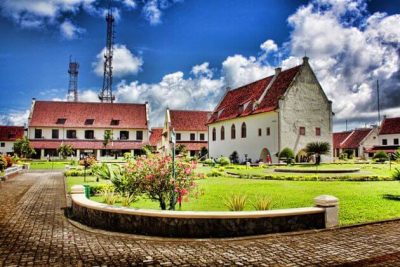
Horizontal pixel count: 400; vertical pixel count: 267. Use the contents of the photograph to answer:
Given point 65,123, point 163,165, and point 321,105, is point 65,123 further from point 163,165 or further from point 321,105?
point 163,165

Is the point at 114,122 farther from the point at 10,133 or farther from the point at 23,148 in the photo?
the point at 10,133

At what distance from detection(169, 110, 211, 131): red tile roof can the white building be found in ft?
63.2

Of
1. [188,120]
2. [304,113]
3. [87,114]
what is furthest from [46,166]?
[304,113]

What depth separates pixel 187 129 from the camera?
2650 inches

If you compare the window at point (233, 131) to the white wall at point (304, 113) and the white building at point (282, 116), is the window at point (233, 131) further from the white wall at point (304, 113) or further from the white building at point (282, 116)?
the white wall at point (304, 113)

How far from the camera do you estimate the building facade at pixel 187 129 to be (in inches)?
2613

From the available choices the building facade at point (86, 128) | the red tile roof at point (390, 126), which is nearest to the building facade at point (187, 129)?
the building facade at point (86, 128)

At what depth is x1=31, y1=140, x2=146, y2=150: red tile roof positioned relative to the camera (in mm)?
62591

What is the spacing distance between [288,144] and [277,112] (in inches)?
138

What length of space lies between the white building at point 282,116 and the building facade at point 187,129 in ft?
59.9

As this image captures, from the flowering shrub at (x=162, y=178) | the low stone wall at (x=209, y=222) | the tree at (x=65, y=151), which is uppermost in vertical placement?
the tree at (x=65, y=151)

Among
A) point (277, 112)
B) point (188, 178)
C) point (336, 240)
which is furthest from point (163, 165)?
point (277, 112)

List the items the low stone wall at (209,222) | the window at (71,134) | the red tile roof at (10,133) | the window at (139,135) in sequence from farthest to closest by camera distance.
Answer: the red tile roof at (10,133)
the window at (139,135)
the window at (71,134)
the low stone wall at (209,222)

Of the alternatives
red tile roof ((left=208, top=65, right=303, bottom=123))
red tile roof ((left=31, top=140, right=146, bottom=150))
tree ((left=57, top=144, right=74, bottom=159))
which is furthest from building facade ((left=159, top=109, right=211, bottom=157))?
tree ((left=57, top=144, right=74, bottom=159))
